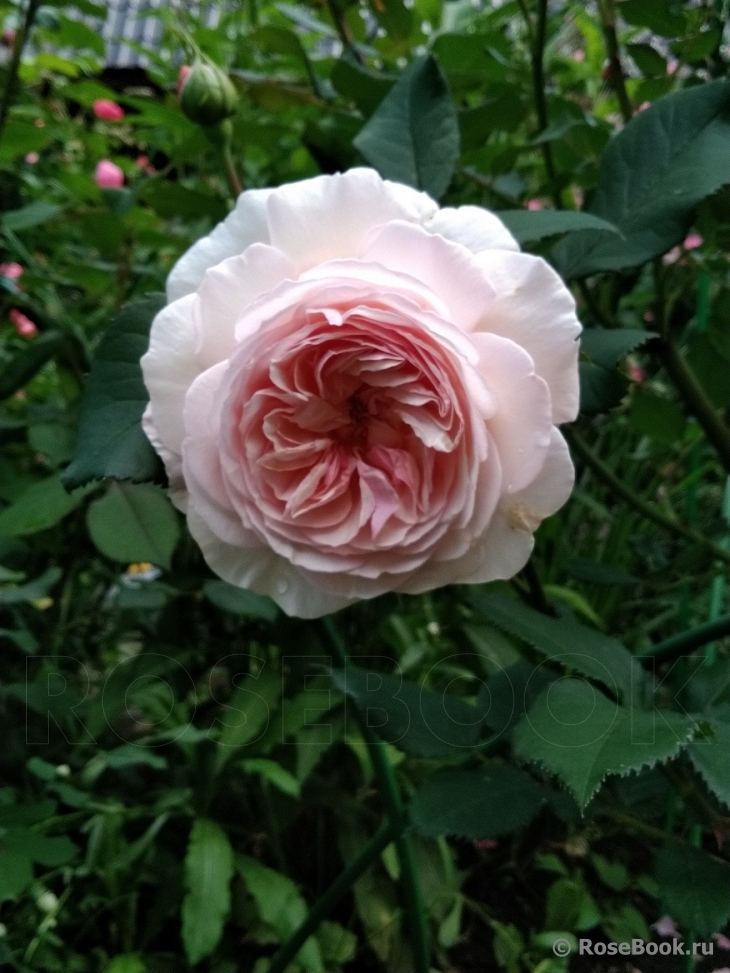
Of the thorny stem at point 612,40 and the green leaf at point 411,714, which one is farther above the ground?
the thorny stem at point 612,40

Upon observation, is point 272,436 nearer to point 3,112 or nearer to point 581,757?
point 581,757

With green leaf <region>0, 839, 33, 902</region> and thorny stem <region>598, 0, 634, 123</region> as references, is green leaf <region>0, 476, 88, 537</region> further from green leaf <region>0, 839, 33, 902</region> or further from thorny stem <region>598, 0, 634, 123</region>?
thorny stem <region>598, 0, 634, 123</region>

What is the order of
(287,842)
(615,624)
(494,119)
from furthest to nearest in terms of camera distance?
(615,624) → (287,842) → (494,119)

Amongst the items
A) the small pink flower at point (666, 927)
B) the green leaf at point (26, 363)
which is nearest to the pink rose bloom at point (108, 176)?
the green leaf at point (26, 363)

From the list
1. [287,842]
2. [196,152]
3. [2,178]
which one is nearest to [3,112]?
[196,152]

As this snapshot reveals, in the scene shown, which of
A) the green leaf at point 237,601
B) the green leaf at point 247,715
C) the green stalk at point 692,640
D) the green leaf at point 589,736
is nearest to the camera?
the green leaf at point 589,736

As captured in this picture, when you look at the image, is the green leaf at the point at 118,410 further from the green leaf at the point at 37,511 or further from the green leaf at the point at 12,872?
the green leaf at the point at 12,872
